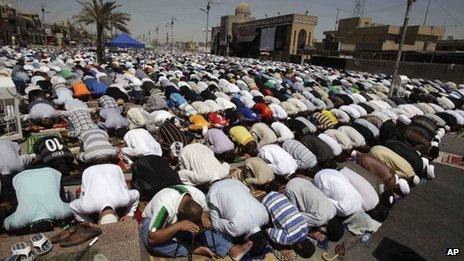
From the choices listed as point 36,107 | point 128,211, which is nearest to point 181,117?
point 36,107

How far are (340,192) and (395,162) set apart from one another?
101 inches

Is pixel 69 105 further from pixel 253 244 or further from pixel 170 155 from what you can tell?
pixel 253 244

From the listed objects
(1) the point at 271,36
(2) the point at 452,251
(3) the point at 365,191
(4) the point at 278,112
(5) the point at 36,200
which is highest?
(1) the point at 271,36

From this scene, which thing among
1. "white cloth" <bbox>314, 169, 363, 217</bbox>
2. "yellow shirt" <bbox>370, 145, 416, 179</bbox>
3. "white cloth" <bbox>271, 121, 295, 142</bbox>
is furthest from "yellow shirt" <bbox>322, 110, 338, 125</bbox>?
"white cloth" <bbox>314, 169, 363, 217</bbox>

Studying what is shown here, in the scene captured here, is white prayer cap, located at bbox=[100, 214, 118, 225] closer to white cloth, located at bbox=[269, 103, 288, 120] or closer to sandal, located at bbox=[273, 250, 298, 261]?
sandal, located at bbox=[273, 250, 298, 261]

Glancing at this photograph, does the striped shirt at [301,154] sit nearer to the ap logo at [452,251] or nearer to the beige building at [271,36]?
the ap logo at [452,251]

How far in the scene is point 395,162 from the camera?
22.1 ft

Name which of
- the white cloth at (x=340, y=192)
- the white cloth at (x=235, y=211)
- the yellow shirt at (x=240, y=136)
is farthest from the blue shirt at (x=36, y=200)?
the yellow shirt at (x=240, y=136)

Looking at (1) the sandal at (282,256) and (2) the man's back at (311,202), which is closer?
(1) the sandal at (282,256)

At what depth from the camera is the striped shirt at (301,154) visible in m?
6.70

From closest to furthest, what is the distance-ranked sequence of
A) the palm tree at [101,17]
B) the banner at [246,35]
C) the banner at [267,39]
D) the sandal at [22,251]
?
the sandal at [22,251] < the palm tree at [101,17] < the banner at [267,39] < the banner at [246,35]

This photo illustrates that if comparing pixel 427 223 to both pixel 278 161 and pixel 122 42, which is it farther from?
pixel 122 42

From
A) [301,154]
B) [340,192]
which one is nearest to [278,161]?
[301,154]

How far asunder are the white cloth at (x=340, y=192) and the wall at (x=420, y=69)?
85.1 feet
